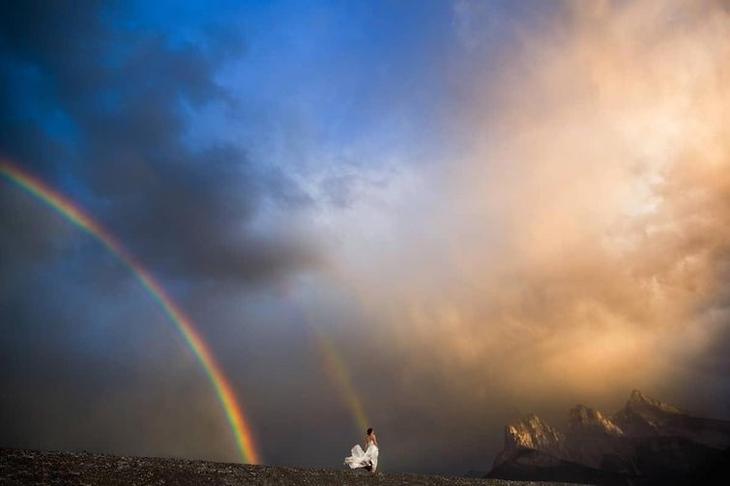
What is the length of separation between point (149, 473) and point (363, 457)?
15.9 metres

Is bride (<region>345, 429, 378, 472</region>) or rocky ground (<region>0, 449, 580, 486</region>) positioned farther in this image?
bride (<region>345, 429, 378, 472</region>)

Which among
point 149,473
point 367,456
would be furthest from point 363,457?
point 149,473

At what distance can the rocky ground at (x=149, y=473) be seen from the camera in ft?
85.5

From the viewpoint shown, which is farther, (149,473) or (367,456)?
(367,456)

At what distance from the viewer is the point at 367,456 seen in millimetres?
38688

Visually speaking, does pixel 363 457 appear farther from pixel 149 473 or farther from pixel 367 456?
pixel 149 473

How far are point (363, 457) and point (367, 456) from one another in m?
0.33

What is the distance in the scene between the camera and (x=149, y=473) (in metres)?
29.1

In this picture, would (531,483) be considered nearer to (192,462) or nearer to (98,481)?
(192,462)

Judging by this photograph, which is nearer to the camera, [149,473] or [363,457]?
[149,473]

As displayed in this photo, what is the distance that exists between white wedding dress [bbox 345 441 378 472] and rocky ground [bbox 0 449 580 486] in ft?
6.56

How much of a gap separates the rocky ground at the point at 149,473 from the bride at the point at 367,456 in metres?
2.01

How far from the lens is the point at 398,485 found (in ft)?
113

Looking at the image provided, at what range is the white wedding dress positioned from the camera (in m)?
38.3
